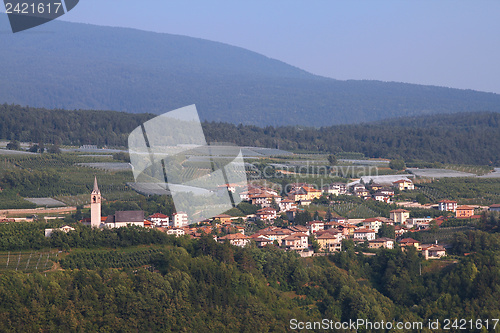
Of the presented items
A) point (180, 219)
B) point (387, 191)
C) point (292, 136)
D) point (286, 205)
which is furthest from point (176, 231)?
point (292, 136)

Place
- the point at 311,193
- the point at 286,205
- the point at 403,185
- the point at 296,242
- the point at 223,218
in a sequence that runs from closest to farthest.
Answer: the point at 296,242 → the point at 223,218 → the point at 286,205 → the point at 311,193 → the point at 403,185

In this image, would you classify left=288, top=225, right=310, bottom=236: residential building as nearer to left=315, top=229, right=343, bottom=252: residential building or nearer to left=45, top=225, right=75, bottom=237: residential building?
left=315, top=229, right=343, bottom=252: residential building

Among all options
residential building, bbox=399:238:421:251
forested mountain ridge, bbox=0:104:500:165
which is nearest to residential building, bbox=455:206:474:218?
residential building, bbox=399:238:421:251

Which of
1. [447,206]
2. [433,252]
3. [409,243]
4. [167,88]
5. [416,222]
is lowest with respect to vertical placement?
[433,252]

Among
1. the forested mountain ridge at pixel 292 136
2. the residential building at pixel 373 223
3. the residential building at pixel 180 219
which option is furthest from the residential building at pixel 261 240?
the forested mountain ridge at pixel 292 136

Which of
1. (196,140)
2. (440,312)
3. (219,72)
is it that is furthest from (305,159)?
(219,72)

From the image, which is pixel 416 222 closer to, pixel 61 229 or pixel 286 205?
pixel 286 205
